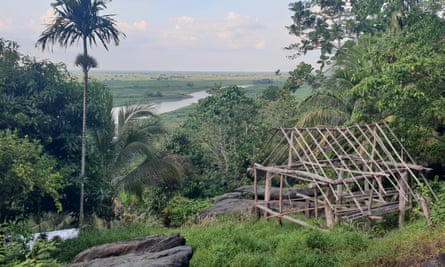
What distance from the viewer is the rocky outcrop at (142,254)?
5.92 meters

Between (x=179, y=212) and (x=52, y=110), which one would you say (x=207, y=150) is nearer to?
(x=179, y=212)

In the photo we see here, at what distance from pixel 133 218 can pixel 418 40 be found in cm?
1043

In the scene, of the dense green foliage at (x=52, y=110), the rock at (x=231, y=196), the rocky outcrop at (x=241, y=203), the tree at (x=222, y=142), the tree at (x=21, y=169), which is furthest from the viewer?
the tree at (x=222, y=142)

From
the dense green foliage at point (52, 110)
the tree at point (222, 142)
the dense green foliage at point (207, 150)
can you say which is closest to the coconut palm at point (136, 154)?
the dense green foliage at point (207, 150)

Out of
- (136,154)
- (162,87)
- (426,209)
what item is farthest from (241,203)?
(162,87)

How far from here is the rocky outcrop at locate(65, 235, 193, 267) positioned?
592cm

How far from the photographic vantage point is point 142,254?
6.71m

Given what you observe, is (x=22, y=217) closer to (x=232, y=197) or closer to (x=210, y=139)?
(x=232, y=197)

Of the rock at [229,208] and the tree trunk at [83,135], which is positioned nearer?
the tree trunk at [83,135]

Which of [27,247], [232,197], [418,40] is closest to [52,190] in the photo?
[27,247]

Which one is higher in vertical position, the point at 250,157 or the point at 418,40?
the point at 418,40

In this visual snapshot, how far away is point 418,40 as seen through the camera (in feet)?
34.0

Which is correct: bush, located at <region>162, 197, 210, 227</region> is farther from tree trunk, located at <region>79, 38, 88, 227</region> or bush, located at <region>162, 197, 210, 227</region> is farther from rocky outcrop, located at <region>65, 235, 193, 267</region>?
rocky outcrop, located at <region>65, 235, 193, 267</region>

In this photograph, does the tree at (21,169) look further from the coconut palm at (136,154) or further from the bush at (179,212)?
the bush at (179,212)
